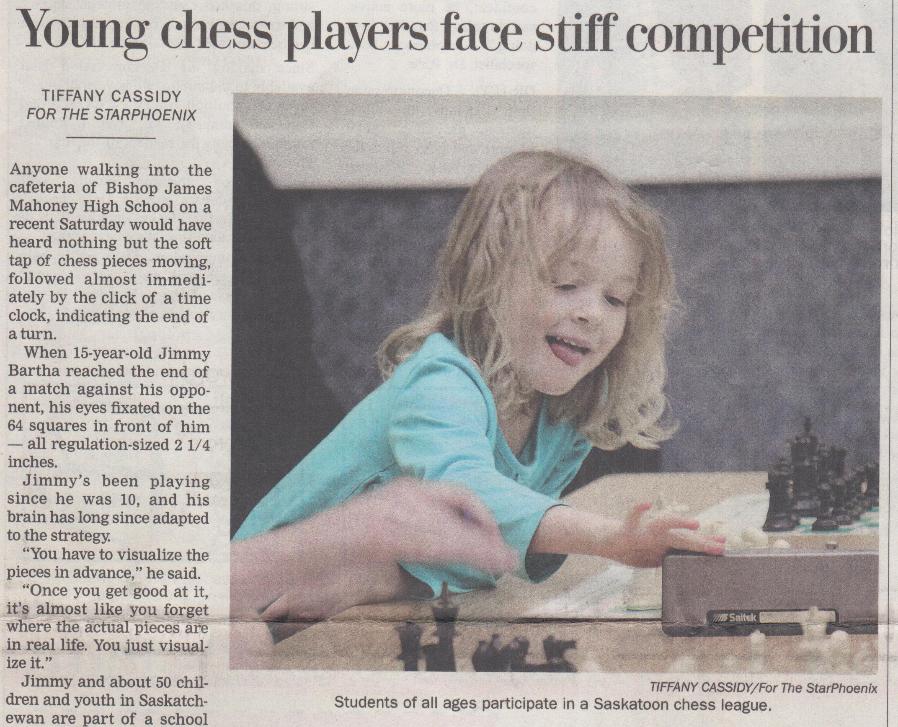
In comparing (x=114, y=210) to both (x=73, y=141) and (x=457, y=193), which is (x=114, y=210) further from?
(x=457, y=193)

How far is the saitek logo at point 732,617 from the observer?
884 millimetres

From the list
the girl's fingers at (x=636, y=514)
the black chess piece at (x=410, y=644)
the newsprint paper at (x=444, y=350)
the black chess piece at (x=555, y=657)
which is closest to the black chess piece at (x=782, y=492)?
the newsprint paper at (x=444, y=350)

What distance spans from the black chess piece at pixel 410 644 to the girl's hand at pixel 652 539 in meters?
0.18

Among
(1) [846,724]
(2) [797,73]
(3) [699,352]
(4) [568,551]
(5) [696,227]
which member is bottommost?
(1) [846,724]

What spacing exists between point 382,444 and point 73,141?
379 millimetres

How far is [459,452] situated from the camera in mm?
879

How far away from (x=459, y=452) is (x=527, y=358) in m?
0.10

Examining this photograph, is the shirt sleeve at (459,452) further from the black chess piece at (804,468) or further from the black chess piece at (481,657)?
the black chess piece at (804,468)

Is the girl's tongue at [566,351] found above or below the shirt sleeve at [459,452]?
above

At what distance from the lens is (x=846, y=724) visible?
89 centimetres

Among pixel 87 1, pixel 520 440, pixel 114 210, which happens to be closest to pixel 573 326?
pixel 520 440

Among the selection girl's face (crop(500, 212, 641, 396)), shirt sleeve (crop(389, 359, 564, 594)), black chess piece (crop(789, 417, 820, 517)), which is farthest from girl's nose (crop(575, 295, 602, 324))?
black chess piece (crop(789, 417, 820, 517))

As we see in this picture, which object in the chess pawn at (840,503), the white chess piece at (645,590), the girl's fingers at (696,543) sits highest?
the chess pawn at (840,503)

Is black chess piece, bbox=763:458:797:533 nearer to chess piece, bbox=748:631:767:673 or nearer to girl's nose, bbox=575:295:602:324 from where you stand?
chess piece, bbox=748:631:767:673
